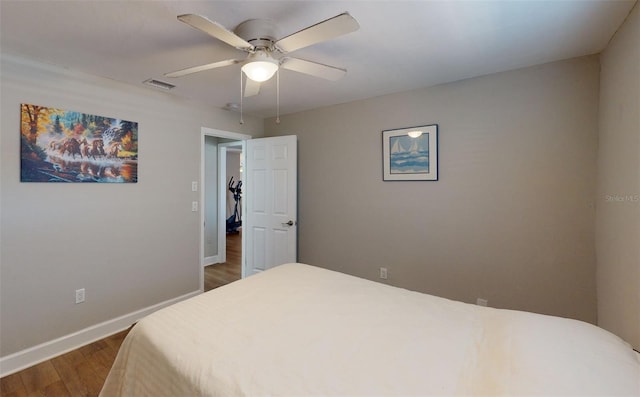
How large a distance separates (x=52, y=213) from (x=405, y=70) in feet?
10.0

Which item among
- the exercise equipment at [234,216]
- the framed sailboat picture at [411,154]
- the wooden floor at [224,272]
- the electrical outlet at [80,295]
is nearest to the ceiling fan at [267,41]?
the framed sailboat picture at [411,154]

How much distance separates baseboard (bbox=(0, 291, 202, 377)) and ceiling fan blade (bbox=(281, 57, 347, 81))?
8.91ft

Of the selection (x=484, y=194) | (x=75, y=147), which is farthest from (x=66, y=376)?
(x=484, y=194)

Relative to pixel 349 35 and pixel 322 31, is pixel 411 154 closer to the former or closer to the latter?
pixel 349 35

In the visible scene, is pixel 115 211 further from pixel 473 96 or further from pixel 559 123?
pixel 559 123

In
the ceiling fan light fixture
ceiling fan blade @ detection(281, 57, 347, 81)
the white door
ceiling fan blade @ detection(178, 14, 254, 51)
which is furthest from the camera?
the white door

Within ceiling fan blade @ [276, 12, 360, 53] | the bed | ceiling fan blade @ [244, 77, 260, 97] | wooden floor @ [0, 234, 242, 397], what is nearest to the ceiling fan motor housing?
ceiling fan blade @ [276, 12, 360, 53]

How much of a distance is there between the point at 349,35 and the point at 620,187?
1.84 meters

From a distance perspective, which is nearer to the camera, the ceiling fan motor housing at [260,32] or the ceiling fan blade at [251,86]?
the ceiling fan motor housing at [260,32]

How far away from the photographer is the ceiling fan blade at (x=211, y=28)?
119 centimetres

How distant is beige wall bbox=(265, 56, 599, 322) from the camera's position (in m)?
2.09

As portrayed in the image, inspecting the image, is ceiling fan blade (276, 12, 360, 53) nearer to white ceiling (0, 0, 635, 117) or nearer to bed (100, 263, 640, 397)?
white ceiling (0, 0, 635, 117)

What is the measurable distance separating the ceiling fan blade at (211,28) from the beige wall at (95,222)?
1773 mm

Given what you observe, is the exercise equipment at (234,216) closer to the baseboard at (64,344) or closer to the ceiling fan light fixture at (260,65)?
the baseboard at (64,344)
